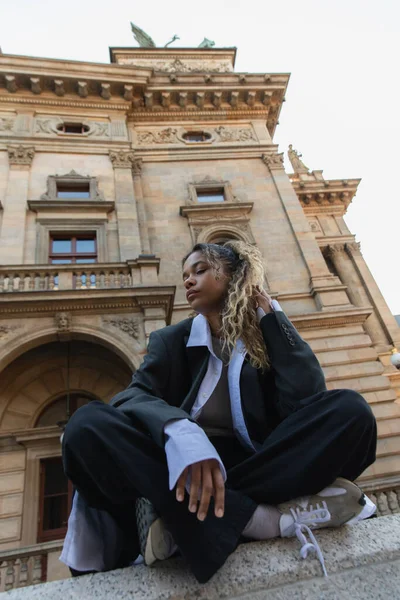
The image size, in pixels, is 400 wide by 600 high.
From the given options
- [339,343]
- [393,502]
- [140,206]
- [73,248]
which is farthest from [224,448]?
[140,206]

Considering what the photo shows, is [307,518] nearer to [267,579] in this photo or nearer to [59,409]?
[267,579]

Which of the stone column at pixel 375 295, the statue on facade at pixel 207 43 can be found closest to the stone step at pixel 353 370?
the stone column at pixel 375 295

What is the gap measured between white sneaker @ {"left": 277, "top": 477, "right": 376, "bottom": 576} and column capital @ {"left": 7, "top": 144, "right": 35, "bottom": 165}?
46.2 ft

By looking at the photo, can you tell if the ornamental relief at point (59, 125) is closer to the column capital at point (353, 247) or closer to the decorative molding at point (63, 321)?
the decorative molding at point (63, 321)

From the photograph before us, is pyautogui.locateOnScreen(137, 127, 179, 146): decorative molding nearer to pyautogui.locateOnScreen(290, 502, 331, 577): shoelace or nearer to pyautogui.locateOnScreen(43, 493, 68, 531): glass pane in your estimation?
pyautogui.locateOnScreen(43, 493, 68, 531): glass pane

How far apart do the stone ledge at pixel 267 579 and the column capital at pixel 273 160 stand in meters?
14.8

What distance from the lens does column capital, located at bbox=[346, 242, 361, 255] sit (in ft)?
56.5

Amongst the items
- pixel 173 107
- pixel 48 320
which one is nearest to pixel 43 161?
pixel 173 107

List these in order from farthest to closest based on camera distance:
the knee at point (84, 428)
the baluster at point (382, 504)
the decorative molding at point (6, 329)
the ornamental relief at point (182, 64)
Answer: the ornamental relief at point (182, 64) < the decorative molding at point (6, 329) < the baluster at point (382, 504) < the knee at point (84, 428)

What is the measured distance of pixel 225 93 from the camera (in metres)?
16.0

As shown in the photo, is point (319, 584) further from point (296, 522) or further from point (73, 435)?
point (73, 435)

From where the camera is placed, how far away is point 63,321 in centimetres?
827

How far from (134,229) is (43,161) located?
15.8ft

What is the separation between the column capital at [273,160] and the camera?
48.2ft
